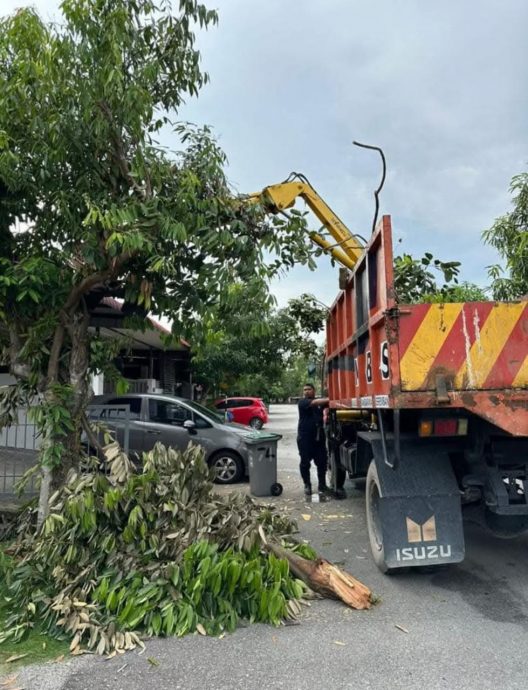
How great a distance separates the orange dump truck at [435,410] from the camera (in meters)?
3.73

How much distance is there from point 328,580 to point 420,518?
89cm

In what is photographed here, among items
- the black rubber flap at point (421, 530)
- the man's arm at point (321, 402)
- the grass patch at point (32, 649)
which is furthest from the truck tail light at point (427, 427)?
the man's arm at point (321, 402)

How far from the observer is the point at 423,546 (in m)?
4.22

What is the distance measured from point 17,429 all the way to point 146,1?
4642mm

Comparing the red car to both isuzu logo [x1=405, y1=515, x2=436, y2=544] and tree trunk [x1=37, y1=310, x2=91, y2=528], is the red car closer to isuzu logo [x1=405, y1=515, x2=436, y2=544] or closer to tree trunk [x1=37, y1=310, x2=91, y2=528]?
tree trunk [x1=37, y1=310, x2=91, y2=528]

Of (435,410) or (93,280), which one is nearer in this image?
(435,410)

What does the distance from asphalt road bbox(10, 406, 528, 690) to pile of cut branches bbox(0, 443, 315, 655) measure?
175 mm

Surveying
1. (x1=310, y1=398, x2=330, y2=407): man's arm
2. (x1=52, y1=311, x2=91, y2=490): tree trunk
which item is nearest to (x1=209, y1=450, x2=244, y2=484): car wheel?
(x1=310, y1=398, x2=330, y2=407): man's arm

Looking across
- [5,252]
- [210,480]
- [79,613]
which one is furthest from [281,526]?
[5,252]

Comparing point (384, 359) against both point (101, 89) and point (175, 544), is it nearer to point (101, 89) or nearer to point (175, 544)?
point (175, 544)

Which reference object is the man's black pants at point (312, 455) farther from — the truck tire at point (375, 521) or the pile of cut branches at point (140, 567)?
the pile of cut branches at point (140, 567)

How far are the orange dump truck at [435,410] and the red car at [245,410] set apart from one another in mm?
18920

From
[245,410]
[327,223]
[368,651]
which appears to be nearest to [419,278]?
[327,223]

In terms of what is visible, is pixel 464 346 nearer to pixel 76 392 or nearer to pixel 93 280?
pixel 93 280
